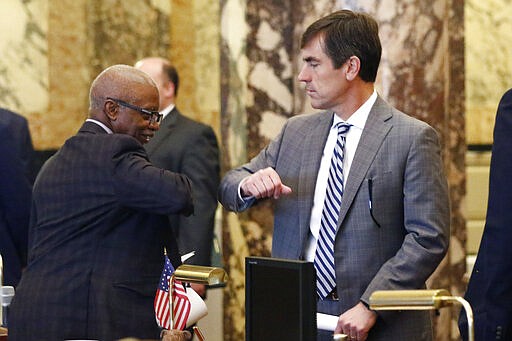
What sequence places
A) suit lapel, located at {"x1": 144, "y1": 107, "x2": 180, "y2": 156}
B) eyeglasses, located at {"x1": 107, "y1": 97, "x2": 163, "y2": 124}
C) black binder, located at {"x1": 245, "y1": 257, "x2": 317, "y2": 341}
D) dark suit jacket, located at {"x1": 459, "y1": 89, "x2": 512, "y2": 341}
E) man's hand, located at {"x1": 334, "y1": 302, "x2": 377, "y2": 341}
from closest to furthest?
black binder, located at {"x1": 245, "y1": 257, "x2": 317, "y2": 341} < dark suit jacket, located at {"x1": 459, "y1": 89, "x2": 512, "y2": 341} < man's hand, located at {"x1": 334, "y1": 302, "x2": 377, "y2": 341} < eyeglasses, located at {"x1": 107, "y1": 97, "x2": 163, "y2": 124} < suit lapel, located at {"x1": 144, "y1": 107, "x2": 180, "y2": 156}

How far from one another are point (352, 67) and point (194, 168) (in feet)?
7.57

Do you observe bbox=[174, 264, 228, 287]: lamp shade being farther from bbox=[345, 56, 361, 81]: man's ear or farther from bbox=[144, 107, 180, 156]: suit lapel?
bbox=[144, 107, 180, 156]: suit lapel

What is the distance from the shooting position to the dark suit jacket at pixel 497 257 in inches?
143

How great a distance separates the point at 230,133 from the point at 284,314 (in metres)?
3.50

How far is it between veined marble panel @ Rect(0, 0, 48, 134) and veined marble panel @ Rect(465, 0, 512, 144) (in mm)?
3469

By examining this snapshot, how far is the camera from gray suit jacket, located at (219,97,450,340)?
414 centimetres

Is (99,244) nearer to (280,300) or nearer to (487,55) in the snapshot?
(280,300)

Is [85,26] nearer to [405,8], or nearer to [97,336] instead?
[405,8]

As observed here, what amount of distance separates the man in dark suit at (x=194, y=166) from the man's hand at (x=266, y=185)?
7.05 ft

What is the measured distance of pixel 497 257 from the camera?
3.66 metres

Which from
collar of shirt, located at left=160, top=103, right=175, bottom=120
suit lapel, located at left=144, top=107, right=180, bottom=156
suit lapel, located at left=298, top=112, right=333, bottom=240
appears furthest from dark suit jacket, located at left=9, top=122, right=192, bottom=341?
collar of shirt, located at left=160, top=103, right=175, bottom=120

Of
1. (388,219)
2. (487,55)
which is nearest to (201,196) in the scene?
(388,219)

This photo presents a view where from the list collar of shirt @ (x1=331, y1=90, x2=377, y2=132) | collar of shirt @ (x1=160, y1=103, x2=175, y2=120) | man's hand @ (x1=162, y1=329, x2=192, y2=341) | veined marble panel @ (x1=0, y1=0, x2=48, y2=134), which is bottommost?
man's hand @ (x1=162, y1=329, x2=192, y2=341)

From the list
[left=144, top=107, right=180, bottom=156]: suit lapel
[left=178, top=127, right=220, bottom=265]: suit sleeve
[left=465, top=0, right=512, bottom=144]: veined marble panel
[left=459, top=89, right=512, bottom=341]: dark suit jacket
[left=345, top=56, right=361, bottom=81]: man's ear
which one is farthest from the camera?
[left=465, top=0, right=512, bottom=144]: veined marble panel
